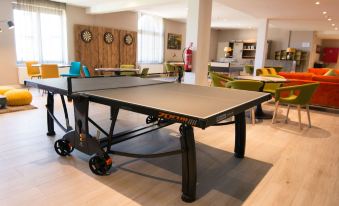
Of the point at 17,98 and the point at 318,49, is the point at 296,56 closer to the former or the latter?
the point at 318,49

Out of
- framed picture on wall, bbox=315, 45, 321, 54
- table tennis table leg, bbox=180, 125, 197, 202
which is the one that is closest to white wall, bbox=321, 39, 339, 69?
framed picture on wall, bbox=315, 45, 321, 54

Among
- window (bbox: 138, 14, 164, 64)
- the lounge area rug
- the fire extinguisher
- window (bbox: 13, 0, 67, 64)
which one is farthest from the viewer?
window (bbox: 138, 14, 164, 64)

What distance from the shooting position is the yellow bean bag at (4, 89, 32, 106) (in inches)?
197

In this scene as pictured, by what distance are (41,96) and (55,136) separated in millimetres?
3383

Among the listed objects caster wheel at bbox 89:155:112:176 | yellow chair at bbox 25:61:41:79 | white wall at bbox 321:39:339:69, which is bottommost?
caster wheel at bbox 89:155:112:176

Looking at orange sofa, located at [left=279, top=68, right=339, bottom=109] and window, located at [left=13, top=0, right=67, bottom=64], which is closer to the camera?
orange sofa, located at [left=279, top=68, right=339, bottom=109]

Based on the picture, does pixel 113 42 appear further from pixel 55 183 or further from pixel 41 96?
pixel 55 183

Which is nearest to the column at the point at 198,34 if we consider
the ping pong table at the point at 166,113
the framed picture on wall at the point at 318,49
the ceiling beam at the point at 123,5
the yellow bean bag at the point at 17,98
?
the ceiling beam at the point at 123,5

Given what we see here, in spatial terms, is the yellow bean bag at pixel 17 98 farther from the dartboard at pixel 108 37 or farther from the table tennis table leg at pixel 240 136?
the dartboard at pixel 108 37

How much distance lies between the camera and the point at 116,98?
→ 89.3 inches

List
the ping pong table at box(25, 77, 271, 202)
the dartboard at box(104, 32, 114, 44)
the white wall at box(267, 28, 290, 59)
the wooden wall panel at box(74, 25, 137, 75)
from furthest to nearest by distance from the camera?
1. the white wall at box(267, 28, 290, 59)
2. the dartboard at box(104, 32, 114, 44)
3. the wooden wall panel at box(74, 25, 137, 75)
4. the ping pong table at box(25, 77, 271, 202)

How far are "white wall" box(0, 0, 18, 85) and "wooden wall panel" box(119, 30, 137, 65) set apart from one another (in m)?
3.75

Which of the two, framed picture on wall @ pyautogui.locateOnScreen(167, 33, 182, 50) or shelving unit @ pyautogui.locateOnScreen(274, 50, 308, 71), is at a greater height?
framed picture on wall @ pyautogui.locateOnScreen(167, 33, 182, 50)

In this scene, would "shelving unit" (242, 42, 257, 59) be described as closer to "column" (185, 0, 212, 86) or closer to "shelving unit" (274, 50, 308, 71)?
"shelving unit" (274, 50, 308, 71)
